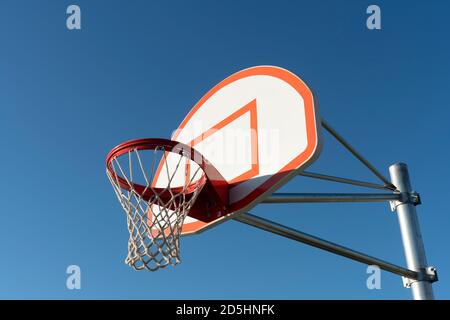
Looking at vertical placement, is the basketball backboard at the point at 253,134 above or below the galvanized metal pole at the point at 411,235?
above

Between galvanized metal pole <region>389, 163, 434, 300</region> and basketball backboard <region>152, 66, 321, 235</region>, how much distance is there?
136 cm

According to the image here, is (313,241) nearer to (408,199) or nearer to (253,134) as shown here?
(253,134)

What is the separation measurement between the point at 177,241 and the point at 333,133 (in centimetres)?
147

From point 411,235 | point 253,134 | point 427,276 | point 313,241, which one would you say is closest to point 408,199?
point 411,235

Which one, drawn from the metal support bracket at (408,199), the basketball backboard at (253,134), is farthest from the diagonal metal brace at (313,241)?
the metal support bracket at (408,199)

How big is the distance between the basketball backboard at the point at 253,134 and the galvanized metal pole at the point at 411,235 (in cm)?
136

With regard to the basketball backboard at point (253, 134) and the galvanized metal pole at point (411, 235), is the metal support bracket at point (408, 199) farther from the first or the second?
the basketball backboard at point (253, 134)

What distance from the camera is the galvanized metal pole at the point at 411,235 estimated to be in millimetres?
3863

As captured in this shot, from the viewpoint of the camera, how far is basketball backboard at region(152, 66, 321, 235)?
133 inches

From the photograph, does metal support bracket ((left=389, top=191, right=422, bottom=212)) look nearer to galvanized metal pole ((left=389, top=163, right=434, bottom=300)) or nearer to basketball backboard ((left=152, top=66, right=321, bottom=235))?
galvanized metal pole ((left=389, top=163, right=434, bottom=300))

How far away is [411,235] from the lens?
402 centimetres

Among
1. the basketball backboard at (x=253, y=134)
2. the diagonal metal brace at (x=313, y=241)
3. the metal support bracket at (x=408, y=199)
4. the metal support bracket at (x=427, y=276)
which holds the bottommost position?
the metal support bracket at (x=427, y=276)
